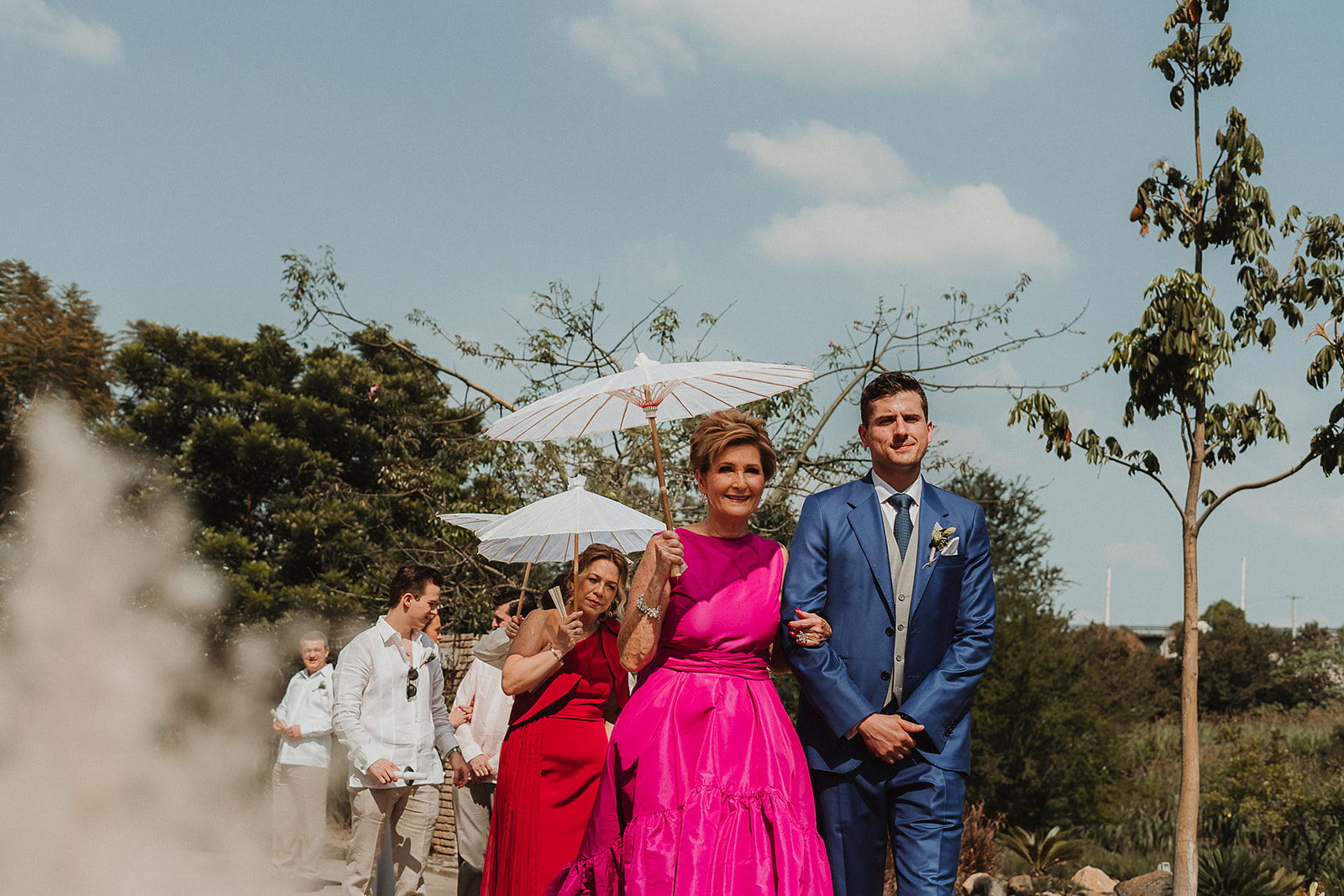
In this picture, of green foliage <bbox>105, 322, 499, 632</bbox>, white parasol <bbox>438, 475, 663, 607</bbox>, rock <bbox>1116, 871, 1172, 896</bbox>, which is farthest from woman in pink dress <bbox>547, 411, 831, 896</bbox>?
green foliage <bbox>105, 322, 499, 632</bbox>

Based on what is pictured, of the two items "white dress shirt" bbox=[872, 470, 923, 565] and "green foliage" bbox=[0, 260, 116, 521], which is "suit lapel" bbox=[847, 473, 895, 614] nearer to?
"white dress shirt" bbox=[872, 470, 923, 565]

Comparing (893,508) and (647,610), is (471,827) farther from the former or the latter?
(893,508)

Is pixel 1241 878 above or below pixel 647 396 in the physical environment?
below

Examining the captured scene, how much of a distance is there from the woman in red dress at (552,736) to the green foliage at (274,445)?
33.5 feet

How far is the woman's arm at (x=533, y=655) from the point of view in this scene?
534cm

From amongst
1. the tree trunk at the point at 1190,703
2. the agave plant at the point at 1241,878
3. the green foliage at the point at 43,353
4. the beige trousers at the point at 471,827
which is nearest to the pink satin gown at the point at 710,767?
the beige trousers at the point at 471,827

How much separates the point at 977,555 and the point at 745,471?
849mm

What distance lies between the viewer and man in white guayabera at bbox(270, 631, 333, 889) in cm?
959

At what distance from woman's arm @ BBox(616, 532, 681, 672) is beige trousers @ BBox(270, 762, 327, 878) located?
675 centimetres

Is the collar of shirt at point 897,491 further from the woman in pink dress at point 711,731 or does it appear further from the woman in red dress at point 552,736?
the woman in red dress at point 552,736

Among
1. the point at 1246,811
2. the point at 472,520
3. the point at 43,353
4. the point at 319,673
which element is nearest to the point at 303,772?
the point at 319,673

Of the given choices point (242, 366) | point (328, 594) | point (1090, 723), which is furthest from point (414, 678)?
point (242, 366)

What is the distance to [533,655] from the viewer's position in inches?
214

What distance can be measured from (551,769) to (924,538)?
2.43 metres
